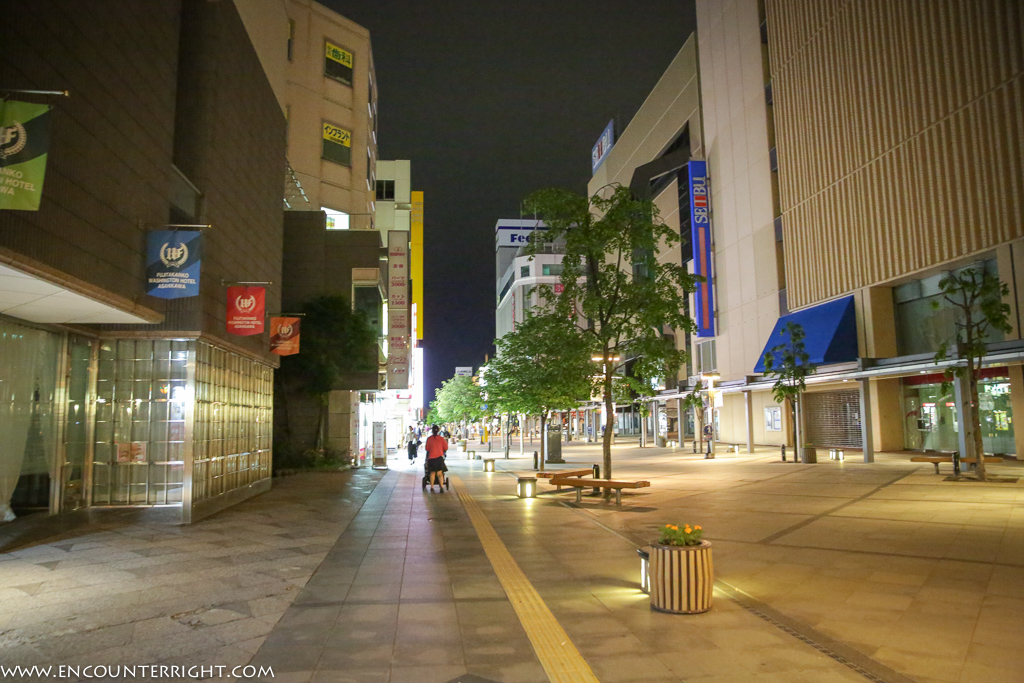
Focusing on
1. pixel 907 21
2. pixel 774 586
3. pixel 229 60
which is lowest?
pixel 774 586

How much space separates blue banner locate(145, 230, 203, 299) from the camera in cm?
1189

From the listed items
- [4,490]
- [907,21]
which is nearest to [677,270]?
[4,490]

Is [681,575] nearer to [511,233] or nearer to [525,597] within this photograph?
[525,597]

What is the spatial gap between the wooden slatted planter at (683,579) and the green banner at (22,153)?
287 inches

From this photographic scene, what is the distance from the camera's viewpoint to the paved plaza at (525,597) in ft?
18.8

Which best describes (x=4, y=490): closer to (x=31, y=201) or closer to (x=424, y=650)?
(x=31, y=201)

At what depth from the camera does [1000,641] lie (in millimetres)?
6055

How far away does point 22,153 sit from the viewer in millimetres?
7090

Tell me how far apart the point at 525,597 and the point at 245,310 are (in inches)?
394

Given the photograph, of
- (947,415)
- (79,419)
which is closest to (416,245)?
(947,415)

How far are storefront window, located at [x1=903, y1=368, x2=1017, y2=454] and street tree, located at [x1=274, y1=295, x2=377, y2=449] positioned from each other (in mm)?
22395

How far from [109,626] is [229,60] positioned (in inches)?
522

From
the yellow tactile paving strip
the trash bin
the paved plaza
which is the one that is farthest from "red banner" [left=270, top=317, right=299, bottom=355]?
the trash bin

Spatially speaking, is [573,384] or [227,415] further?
[573,384]
